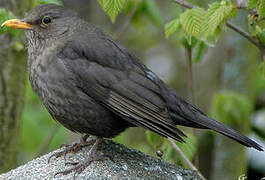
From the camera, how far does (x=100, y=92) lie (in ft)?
16.7

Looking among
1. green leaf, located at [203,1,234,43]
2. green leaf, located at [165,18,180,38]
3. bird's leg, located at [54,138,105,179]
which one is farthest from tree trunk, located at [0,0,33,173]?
green leaf, located at [203,1,234,43]

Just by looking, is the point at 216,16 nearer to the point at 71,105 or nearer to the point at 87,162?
the point at 71,105

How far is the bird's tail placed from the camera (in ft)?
16.3

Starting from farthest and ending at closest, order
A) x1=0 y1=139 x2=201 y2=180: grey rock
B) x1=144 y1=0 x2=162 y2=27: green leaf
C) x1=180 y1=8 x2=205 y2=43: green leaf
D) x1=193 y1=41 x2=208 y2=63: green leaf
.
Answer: x1=144 y1=0 x2=162 y2=27: green leaf
x1=193 y1=41 x2=208 y2=63: green leaf
x1=180 y1=8 x2=205 y2=43: green leaf
x1=0 y1=139 x2=201 y2=180: grey rock

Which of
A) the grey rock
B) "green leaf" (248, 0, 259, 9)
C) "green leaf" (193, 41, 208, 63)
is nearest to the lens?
"green leaf" (248, 0, 259, 9)

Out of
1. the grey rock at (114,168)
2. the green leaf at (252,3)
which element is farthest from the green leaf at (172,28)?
the grey rock at (114,168)

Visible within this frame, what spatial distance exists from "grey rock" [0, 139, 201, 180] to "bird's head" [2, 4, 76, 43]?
1101mm

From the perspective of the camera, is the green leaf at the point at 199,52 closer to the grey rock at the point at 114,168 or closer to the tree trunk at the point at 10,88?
the grey rock at the point at 114,168

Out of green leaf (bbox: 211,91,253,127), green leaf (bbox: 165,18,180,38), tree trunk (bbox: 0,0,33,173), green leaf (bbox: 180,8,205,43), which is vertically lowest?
tree trunk (bbox: 0,0,33,173)

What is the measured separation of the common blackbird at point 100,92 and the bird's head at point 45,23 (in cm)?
3

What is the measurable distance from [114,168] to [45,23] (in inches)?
62.0

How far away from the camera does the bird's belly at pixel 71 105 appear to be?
16.5 ft

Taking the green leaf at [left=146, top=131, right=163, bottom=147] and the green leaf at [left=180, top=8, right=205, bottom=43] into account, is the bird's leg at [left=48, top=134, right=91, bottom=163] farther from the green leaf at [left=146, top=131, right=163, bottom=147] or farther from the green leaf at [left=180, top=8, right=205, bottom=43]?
the green leaf at [left=180, top=8, right=205, bottom=43]

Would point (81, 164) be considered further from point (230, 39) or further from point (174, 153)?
point (230, 39)
